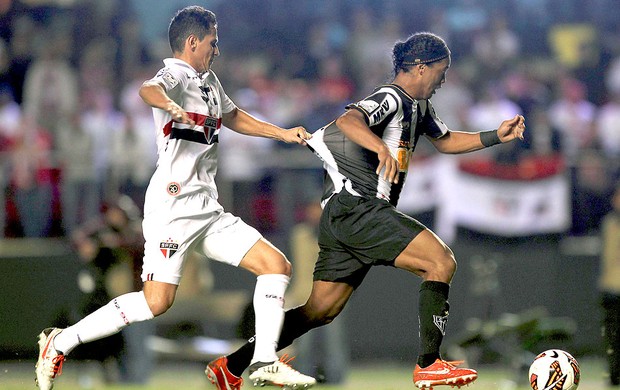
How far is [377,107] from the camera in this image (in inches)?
299

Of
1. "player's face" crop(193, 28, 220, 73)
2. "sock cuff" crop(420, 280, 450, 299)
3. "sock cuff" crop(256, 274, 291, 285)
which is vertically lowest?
"sock cuff" crop(420, 280, 450, 299)

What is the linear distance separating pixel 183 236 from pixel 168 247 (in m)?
0.11

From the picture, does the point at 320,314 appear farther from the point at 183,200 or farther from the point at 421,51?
the point at 421,51

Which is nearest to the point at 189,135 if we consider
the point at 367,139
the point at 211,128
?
the point at 211,128

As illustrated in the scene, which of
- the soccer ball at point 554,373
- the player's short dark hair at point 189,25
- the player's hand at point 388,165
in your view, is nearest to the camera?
the player's hand at point 388,165

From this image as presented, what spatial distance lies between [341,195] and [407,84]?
0.83 meters

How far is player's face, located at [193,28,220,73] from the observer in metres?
7.66

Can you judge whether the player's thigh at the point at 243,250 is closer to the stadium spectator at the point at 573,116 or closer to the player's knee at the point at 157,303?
the player's knee at the point at 157,303

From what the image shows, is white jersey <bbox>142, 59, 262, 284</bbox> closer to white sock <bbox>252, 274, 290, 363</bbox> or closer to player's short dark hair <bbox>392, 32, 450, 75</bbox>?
white sock <bbox>252, 274, 290, 363</bbox>

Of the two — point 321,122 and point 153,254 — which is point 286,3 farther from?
point 153,254

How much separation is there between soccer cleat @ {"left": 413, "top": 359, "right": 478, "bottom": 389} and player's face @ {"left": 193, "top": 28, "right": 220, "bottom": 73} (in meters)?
2.31

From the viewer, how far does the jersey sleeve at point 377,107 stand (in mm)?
7531

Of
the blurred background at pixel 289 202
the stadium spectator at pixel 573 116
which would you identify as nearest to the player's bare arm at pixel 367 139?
the blurred background at pixel 289 202

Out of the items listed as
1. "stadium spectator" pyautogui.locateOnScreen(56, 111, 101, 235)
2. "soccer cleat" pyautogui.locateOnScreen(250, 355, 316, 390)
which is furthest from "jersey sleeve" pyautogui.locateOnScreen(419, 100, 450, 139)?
"stadium spectator" pyautogui.locateOnScreen(56, 111, 101, 235)
